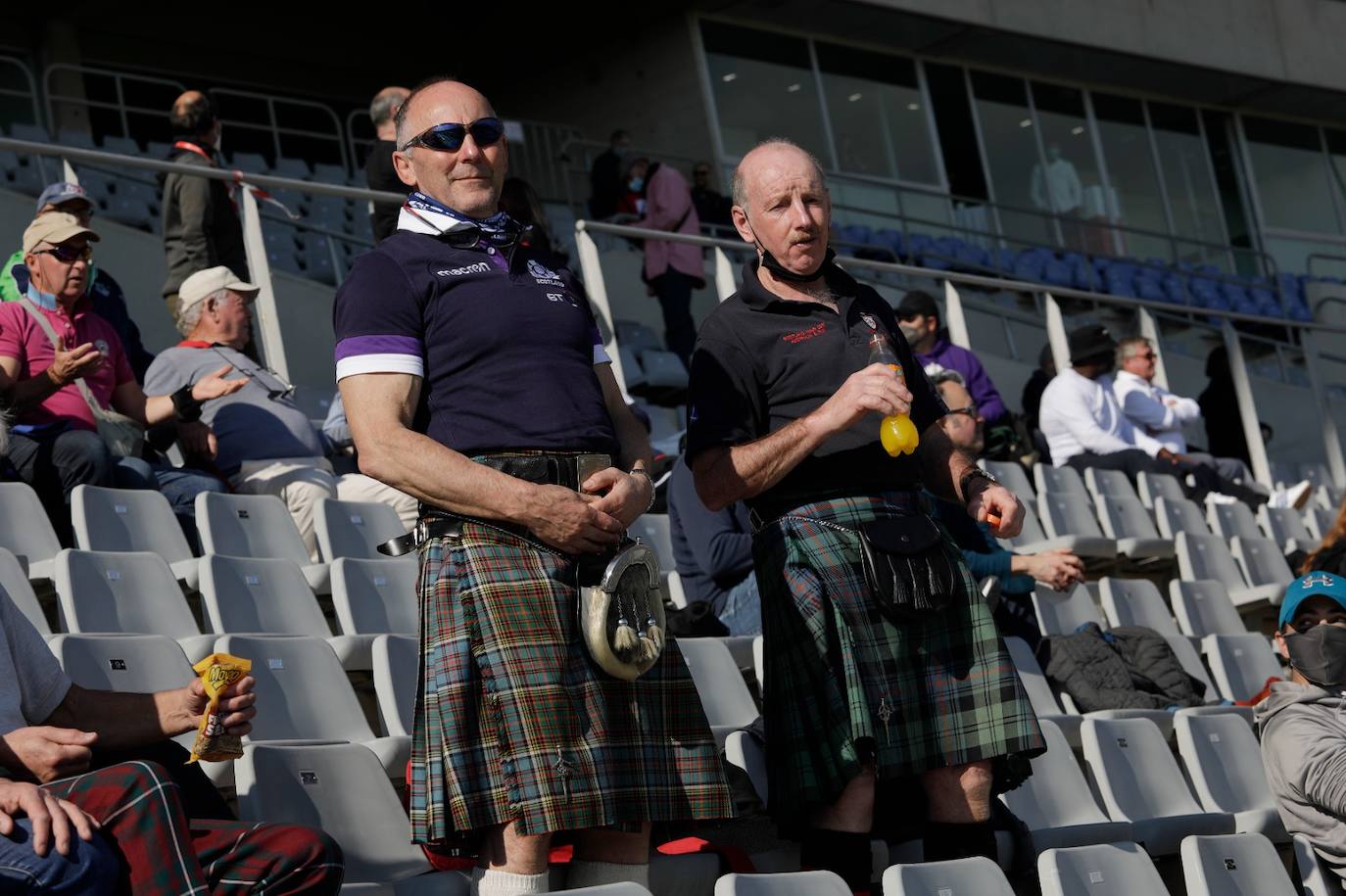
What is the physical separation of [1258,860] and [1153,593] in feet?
8.96

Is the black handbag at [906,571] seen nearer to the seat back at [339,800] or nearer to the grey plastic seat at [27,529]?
the seat back at [339,800]

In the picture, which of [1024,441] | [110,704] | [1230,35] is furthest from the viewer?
[1230,35]

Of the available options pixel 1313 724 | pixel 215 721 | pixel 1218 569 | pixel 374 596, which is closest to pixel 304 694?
pixel 374 596

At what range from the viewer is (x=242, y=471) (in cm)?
509

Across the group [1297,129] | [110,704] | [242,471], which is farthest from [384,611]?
[1297,129]

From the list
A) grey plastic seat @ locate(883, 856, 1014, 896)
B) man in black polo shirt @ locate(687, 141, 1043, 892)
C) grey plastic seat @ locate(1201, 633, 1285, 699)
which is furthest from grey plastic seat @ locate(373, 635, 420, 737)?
grey plastic seat @ locate(1201, 633, 1285, 699)

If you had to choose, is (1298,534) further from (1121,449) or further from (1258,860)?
(1258,860)

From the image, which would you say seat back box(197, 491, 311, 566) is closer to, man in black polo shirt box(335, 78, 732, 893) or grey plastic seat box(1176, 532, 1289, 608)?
man in black polo shirt box(335, 78, 732, 893)

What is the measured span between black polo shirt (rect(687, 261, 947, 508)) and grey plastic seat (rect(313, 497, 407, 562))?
Answer: 1.78 meters

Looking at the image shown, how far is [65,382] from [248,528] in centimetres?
60

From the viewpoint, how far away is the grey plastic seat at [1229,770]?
4.32m

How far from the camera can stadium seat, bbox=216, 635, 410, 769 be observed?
3285mm

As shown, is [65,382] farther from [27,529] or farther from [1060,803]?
[1060,803]

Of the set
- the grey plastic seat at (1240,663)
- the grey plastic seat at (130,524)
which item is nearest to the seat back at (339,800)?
the grey plastic seat at (130,524)
